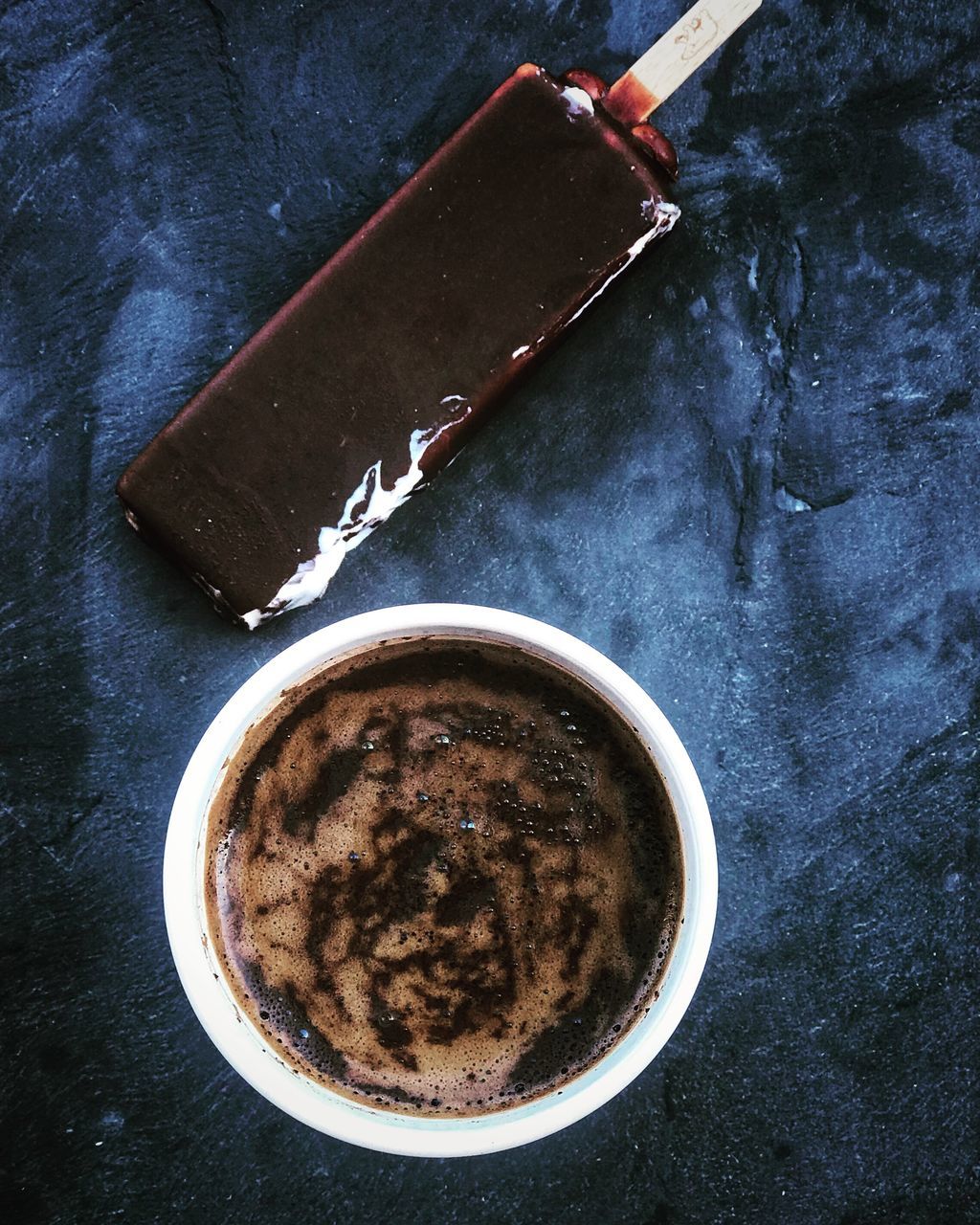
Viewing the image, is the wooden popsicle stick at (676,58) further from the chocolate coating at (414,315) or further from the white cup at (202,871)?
the white cup at (202,871)

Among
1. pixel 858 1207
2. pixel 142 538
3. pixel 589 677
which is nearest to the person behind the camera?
pixel 589 677

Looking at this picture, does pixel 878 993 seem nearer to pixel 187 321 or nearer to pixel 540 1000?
pixel 540 1000

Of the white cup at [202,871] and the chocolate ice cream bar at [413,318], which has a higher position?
the chocolate ice cream bar at [413,318]

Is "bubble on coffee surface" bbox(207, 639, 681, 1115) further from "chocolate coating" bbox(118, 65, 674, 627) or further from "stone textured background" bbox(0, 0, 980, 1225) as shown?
"chocolate coating" bbox(118, 65, 674, 627)

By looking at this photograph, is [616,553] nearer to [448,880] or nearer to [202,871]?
[448,880]

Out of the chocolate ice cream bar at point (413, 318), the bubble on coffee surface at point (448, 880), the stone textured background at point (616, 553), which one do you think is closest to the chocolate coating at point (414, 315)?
the chocolate ice cream bar at point (413, 318)

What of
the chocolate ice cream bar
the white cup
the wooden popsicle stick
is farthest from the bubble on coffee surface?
the wooden popsicle stick

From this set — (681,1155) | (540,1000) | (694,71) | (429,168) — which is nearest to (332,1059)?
(540,1000)

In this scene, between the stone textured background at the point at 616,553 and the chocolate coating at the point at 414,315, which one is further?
the stone textured background at the point at 616,553
